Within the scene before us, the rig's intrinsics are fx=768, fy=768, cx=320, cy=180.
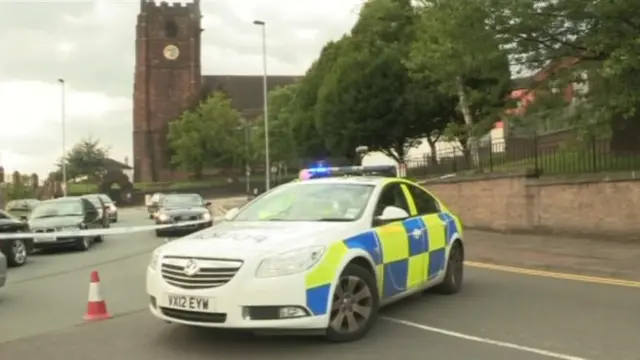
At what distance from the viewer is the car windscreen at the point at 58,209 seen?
70.5ft

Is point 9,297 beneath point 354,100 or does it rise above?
beneath

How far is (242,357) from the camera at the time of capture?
21.6ft

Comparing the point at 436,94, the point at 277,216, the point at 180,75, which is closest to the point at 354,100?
the point at 436,94

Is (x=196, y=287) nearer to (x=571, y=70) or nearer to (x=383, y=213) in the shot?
(x=383, y=213)

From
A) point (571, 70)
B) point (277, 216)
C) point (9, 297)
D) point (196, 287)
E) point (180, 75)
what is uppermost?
point (180, 75)

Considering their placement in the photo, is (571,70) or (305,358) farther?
(571,70)

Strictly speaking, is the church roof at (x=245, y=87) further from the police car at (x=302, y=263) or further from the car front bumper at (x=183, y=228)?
the police car at (x=302, y=263)

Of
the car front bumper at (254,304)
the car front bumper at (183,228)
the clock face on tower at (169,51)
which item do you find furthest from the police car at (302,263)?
the clock face on tower at (169,51)

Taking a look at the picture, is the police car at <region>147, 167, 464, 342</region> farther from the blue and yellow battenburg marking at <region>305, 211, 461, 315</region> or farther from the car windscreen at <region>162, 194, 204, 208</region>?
the car windscreen at <region>162, 194, 204, 208</region>

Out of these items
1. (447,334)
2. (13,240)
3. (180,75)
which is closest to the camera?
(447,334)

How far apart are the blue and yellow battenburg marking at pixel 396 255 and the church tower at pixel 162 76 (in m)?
95.8

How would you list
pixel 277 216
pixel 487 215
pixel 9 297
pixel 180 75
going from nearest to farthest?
pixel 277 216 < pixel 9 297 < pixel 487 215 < pixel 180 75

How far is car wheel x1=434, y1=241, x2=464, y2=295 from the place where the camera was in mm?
9781

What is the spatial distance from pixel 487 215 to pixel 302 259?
14.5 m
